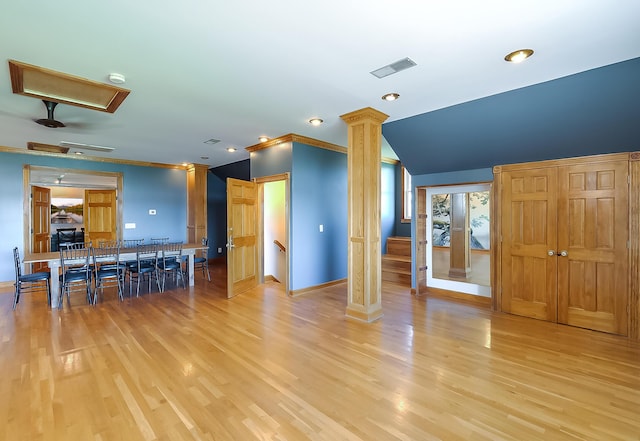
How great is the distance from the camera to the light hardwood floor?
1.92 meters

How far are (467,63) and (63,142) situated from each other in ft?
21.4

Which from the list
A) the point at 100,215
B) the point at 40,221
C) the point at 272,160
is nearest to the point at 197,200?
the point at 100,215

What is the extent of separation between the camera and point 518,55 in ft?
8.20

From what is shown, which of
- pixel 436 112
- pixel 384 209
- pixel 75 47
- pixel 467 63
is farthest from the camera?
pixel 384 209

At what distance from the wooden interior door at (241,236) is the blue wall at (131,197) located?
3609 mm

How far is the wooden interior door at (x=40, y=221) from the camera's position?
6.21 meters

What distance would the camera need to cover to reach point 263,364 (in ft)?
8.98

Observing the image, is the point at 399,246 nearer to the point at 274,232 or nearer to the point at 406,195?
the point at 406,195

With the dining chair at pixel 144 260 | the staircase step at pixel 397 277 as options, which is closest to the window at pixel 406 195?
the staircase step at pixel 397 277

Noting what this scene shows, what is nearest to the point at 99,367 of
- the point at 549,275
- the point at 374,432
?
the point at 374,432

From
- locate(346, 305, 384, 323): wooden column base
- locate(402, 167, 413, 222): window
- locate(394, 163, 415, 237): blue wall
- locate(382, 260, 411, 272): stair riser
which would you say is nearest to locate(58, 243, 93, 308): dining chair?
locate(346, 305, 384, 323): wooden column base

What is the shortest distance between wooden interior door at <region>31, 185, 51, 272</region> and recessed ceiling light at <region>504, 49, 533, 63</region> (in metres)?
8.48

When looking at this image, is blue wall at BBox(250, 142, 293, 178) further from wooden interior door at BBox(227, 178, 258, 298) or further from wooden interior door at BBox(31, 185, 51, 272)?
wooden interior door at BBox(31, 185, 51, 272)

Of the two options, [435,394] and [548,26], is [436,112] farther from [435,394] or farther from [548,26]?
[435,394]
